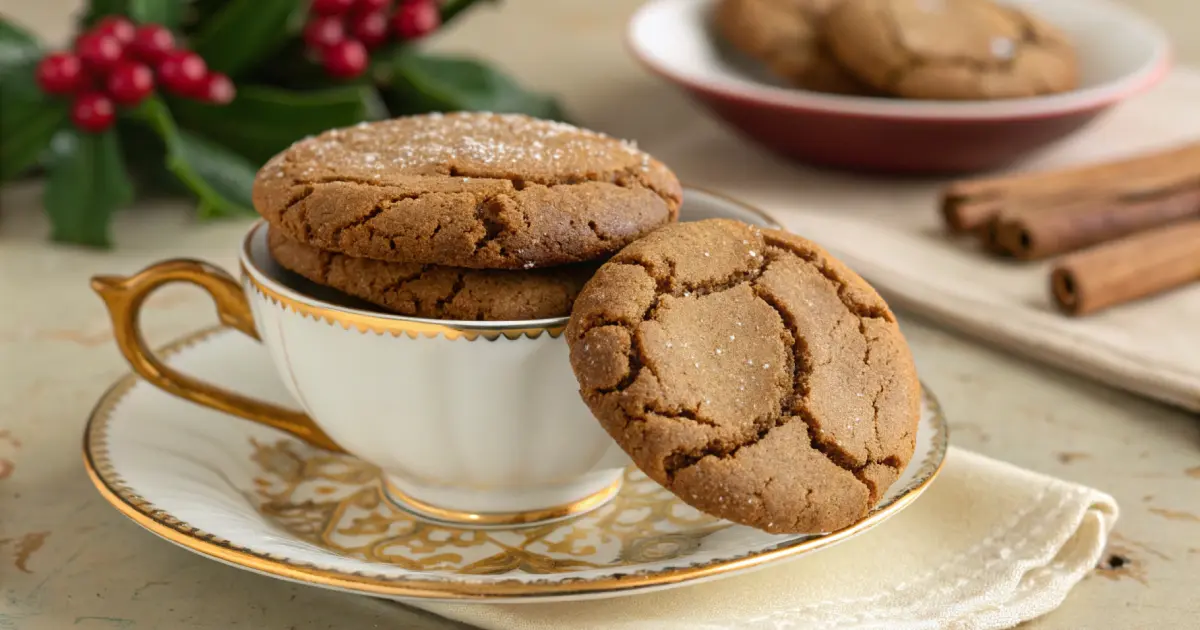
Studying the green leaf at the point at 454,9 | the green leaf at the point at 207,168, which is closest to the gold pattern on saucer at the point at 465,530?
the green leaf at the point at 207,168

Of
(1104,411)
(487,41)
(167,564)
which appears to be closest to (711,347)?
(167,564)

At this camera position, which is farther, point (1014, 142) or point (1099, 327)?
point (1014, 142)

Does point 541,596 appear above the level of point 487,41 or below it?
above

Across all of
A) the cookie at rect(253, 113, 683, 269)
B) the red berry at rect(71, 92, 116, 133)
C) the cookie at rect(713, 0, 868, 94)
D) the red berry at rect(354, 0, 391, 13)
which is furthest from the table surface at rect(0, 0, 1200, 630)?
the cookie at rect(713, 0, 868, 94)

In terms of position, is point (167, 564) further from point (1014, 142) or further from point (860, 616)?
point (1014, 142)

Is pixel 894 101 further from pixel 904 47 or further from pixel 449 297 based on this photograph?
pixel 449 297

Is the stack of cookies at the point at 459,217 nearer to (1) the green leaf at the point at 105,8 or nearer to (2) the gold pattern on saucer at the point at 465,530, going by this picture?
(2) the gold pattern on saucer at the point at 465,530
